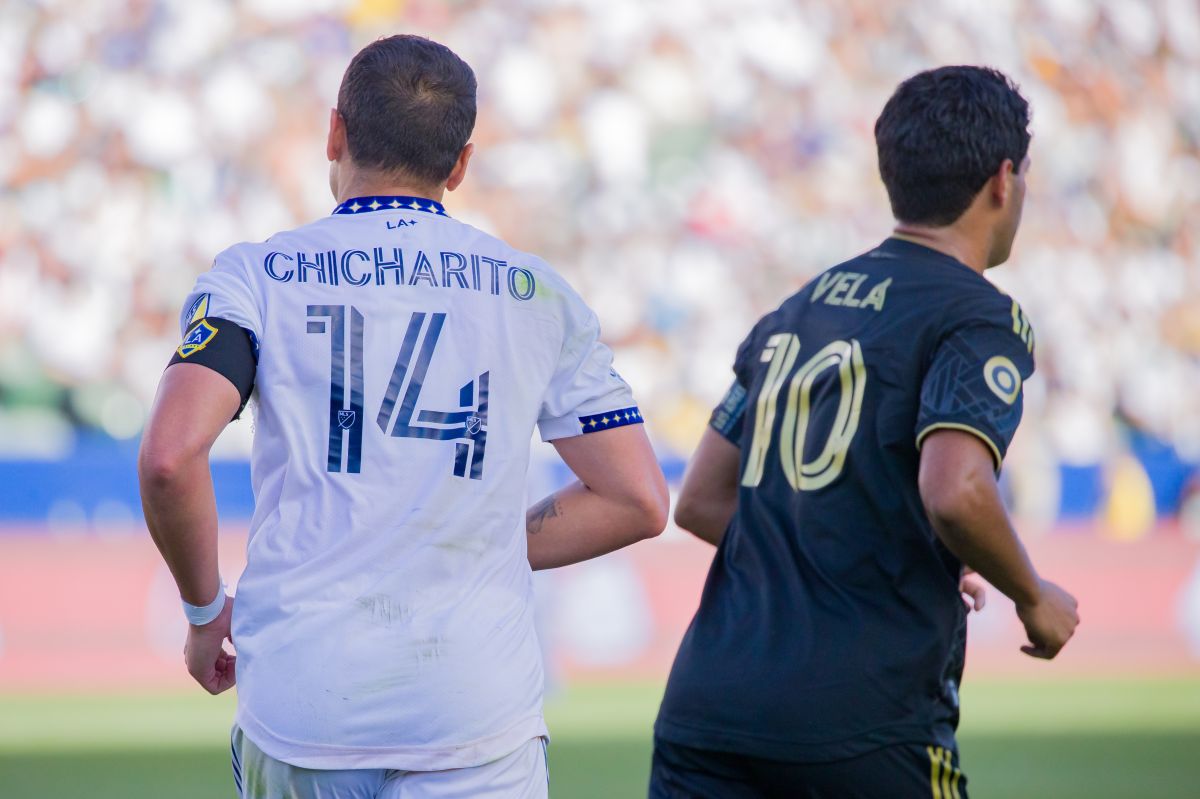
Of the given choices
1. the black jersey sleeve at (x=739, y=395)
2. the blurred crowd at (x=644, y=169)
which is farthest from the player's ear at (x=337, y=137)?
the blurred crowd at (x=644, y=169)

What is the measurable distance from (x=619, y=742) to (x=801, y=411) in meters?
5.31

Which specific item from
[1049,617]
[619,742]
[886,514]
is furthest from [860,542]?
[619,742]

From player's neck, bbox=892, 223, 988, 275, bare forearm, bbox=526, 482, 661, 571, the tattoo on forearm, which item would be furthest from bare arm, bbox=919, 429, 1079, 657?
the tattoo on forearm

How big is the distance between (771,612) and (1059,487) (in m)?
8.31

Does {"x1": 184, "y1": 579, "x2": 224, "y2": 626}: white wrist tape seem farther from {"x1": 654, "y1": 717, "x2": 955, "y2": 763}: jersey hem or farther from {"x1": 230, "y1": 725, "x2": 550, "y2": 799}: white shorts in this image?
{"x1": 654, "y1": 717, "x2": 955, "y2": 763}: jersey hem

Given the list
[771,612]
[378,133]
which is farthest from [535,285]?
[771,612]

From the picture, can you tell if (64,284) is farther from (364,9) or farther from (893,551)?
(893,551)

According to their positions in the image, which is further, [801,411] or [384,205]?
[801,411]

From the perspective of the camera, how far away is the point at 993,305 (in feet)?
8.68

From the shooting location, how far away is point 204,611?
2.59 m

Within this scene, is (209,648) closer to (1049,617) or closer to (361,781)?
(361,781)

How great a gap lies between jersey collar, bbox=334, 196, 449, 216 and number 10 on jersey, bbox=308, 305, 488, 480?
0.22 meters

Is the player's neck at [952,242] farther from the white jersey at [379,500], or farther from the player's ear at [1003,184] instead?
the white jersey at [379,500]

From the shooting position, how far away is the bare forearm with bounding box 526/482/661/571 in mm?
2764
